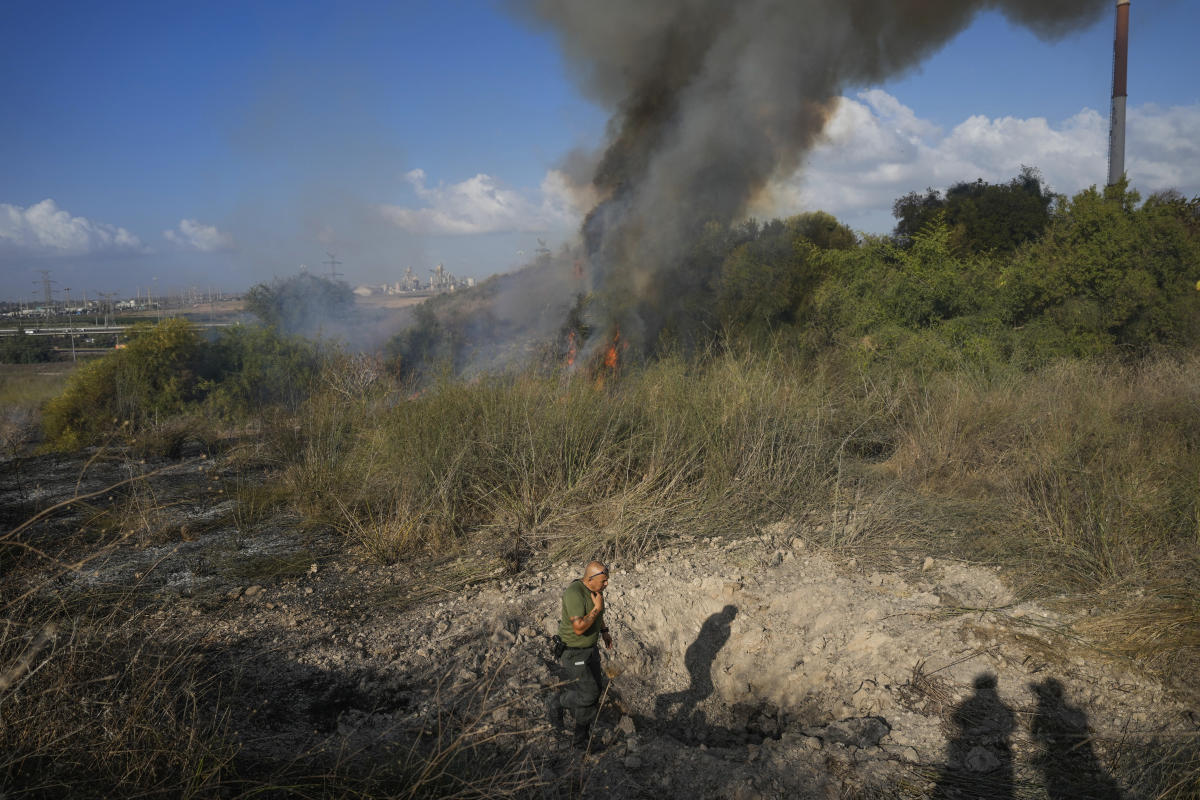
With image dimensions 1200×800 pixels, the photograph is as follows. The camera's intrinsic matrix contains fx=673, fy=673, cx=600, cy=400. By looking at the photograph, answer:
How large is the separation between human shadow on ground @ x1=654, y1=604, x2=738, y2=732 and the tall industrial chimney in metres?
20.8

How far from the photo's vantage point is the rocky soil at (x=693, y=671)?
9.08 feet

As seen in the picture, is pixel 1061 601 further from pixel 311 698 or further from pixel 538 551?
pixel 311 698

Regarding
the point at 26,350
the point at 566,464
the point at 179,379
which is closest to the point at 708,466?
the point at 566,464

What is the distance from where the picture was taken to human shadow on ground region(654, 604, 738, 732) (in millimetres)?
3635

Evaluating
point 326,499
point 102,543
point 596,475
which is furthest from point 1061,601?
point 102,543

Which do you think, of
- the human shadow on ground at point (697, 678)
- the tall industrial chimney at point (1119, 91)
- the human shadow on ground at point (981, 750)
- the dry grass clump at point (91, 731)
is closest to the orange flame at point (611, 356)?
the human shadow on ground at point (697, 678)

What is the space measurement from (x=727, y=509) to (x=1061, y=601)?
6.92 ft

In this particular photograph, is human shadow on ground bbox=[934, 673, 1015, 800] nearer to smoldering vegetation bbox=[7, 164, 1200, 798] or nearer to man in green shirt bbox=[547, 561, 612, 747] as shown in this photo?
smoldering vegetation bbox=[7, 164, 1200, 798]

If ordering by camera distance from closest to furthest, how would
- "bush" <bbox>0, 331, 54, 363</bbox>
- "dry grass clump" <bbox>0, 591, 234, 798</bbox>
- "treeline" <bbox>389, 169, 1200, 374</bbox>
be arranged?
1. "dry grass clump" <bbox>0, 591, 234, 798</bbox>
2. "treeline" <bbox>389, 169, 1200, 374</bbox>
3. "bush" <bbox>0, 331, 54, 363</bbox>

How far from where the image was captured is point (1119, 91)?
60.6ft

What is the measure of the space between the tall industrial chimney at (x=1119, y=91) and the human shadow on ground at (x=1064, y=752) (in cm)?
2073

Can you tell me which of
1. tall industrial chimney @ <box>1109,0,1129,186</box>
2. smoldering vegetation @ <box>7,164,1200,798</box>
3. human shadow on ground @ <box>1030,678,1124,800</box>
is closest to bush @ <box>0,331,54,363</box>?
smoldering vegetation @ <box>7,164,1200,798</box>

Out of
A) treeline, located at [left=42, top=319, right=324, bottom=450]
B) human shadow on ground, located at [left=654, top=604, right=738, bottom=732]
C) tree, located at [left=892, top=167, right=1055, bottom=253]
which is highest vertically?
tree, located at [left=892, top=167, right=1055, bottom=253]

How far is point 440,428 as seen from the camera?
5.62 meters
